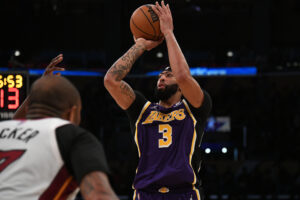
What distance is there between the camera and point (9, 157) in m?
2.43

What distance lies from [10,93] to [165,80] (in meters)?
3.70

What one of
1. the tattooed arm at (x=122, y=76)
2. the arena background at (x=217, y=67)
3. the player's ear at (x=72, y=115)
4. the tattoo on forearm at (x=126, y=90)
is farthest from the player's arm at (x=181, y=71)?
the arena background at (x=217, y=67)

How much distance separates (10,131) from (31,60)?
57.8ft

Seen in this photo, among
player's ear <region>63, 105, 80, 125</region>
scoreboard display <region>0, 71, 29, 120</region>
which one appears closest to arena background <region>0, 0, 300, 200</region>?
scoreboard display <region>0, 71, 29, 120</region>

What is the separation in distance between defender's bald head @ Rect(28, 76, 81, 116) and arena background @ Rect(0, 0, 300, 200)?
1091 cm

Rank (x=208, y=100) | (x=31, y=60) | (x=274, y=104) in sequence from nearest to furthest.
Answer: (x=208, y=100) → (x=274, y=104) → (x=31, y=60)

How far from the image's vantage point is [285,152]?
16.5 m

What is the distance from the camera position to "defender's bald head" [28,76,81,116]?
2.54 m

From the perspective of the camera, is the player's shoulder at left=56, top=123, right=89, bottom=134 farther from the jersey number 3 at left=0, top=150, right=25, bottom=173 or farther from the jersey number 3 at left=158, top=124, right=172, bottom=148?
the jersey number 3 at left=158, top=124, right=172, bottom=148

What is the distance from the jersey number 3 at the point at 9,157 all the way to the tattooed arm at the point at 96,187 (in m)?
0.36

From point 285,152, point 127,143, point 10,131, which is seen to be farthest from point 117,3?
point 10,131

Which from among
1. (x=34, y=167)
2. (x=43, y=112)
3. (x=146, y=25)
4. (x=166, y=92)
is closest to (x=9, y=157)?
(x=34, y=167)

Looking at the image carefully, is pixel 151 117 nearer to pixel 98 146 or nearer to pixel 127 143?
pixel 98 146

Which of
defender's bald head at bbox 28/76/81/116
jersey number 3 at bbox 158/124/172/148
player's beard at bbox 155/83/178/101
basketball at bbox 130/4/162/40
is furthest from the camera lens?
basketball at bbox 130/4/162/40
